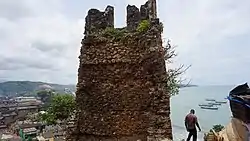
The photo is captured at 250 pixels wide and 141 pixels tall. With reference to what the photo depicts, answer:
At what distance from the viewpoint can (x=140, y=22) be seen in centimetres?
768

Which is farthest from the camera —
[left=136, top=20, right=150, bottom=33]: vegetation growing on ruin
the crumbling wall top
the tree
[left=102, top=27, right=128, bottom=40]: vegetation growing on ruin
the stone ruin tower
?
the tree

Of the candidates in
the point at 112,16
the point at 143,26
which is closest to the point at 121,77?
the point at 143,26

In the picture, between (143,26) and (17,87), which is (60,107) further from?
(17,87)

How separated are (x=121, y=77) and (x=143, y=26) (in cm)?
129

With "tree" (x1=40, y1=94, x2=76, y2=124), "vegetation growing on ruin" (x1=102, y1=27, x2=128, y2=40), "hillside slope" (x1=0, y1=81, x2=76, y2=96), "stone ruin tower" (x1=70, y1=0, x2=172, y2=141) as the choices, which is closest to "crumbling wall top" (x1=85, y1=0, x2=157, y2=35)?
"stone ruin tower" (x1=70, y1=0, x2=172, y2=141)

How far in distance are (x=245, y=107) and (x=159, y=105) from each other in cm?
417

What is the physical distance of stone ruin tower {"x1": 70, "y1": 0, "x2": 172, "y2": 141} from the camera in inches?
285

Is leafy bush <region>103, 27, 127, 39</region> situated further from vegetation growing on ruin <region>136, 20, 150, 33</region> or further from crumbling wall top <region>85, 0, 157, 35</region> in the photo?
vegetation growing on ruin <region>136, 20, 150, 33</region>

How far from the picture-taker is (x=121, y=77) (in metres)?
7.61

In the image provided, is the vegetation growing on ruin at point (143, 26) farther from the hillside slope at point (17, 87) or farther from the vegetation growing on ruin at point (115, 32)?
the hillside slope at point (17, 87)

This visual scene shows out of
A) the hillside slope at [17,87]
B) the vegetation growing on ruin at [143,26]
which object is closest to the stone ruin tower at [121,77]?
the vegetation growing on ruin at [143,26]

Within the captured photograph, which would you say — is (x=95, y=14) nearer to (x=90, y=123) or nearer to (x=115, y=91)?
(x=115, y=91)

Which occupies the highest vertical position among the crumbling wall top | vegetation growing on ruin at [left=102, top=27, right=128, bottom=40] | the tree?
the crumbling wall top

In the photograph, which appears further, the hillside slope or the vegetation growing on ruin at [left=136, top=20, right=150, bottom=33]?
the hillside slope
